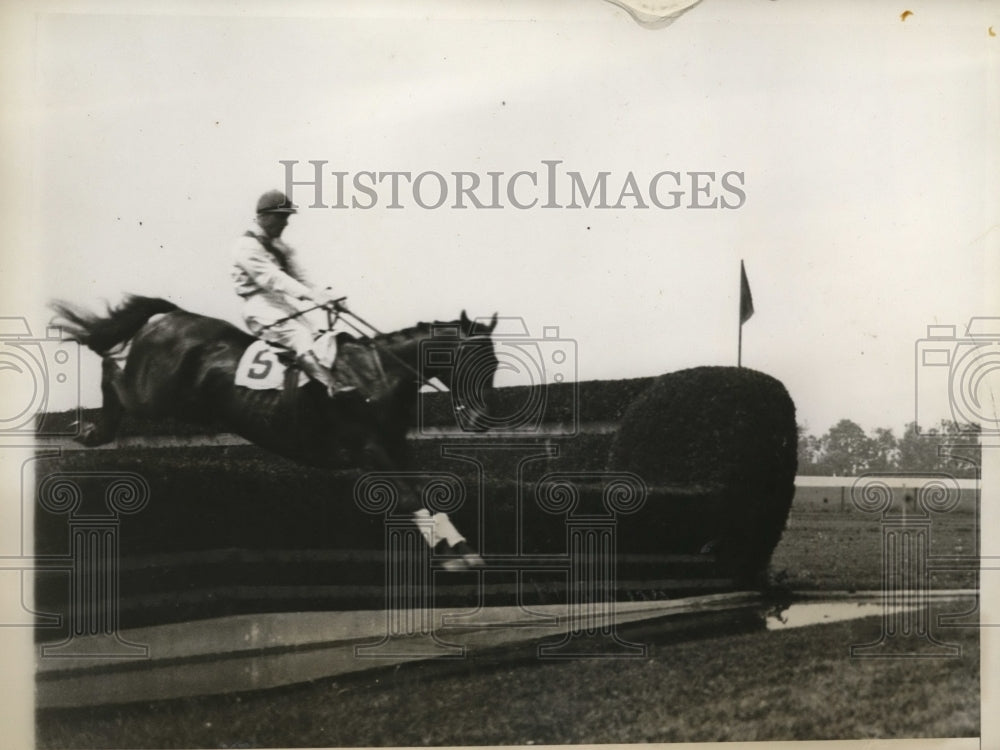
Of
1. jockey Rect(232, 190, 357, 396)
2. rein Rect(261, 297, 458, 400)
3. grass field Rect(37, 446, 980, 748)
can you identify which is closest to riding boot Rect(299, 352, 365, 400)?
jockey Rect(232, 190, 357, 396)

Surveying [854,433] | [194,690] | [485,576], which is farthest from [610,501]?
[194,690]

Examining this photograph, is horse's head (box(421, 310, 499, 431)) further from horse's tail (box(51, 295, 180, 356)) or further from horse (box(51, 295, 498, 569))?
horse's tail (box(51, 295, 180, 356))

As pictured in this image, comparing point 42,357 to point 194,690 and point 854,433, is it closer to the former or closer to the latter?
point 194,690

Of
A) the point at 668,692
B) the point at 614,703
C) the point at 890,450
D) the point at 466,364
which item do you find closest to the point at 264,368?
the point at 466,364

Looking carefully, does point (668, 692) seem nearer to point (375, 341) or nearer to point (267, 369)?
point (375, 341)

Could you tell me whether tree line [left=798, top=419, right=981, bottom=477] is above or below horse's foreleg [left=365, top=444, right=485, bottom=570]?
above

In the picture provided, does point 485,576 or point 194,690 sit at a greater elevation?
point 485,576
